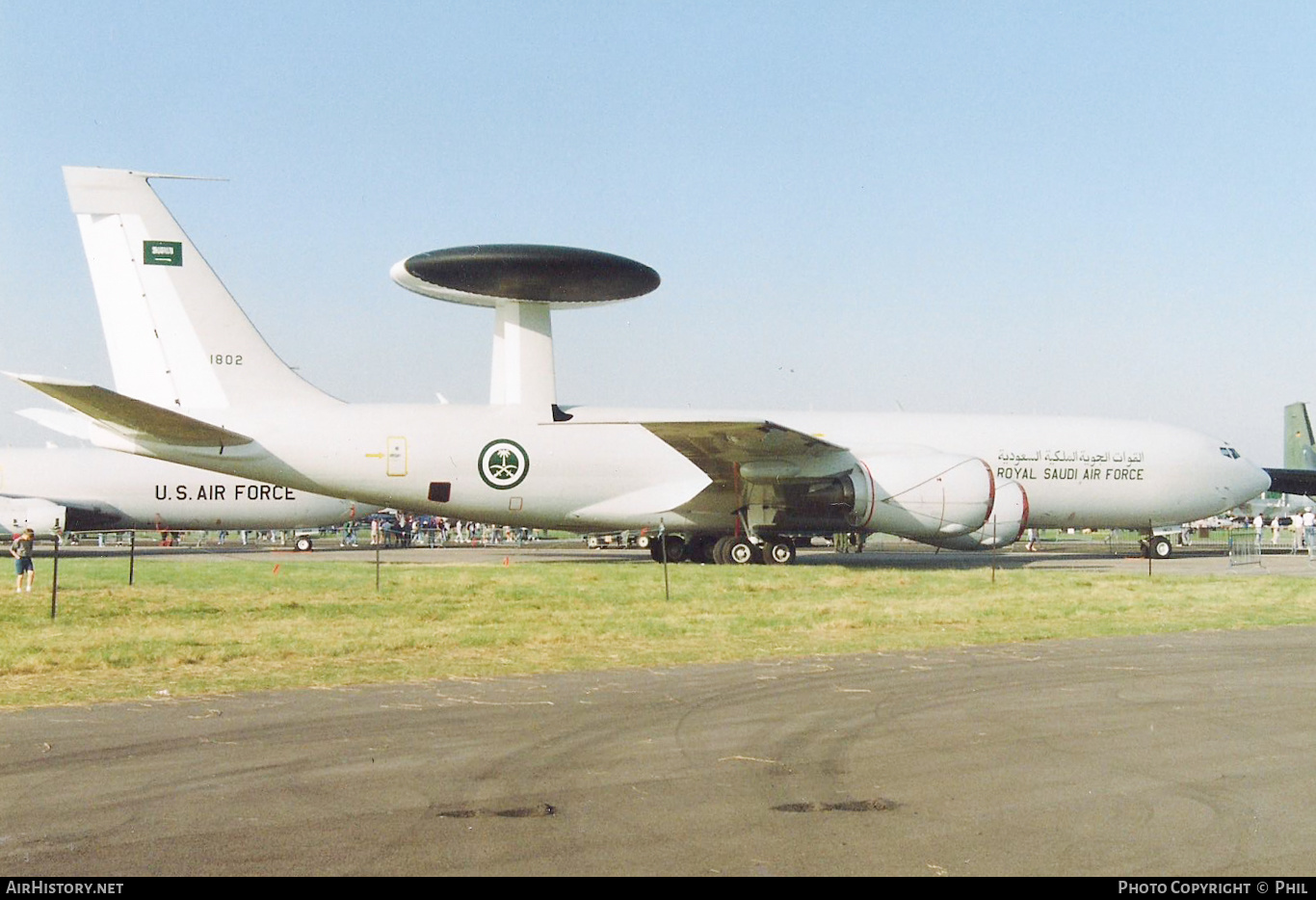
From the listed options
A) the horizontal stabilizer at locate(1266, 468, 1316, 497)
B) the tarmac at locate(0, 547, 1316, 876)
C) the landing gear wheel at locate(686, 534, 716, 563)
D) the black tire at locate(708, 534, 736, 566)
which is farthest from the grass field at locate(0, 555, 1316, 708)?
the horizontal stabilizer at locate(1266, 468, 1316, 497)

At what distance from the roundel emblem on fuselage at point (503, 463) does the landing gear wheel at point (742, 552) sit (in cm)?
522

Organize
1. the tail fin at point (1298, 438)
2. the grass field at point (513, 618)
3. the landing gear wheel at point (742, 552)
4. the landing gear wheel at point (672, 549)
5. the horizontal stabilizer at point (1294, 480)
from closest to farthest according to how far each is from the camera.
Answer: the grass field at point (513, 618) < the landing gear wheel at point (742, 552) < the landing gear wheel at point (672, 549) < the horizontal stabilizer at point (1294, 480) < the tail fin at point (1298, 438)

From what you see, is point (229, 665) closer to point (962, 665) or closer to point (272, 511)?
point (962, 665)

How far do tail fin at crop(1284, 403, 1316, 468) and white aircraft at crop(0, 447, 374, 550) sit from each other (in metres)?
78.7

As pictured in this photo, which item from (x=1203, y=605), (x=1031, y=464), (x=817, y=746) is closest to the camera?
(x=817, y=746)

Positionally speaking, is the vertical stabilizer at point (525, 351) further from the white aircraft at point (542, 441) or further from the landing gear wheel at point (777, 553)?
the landing gear wheel at point (777, 553)

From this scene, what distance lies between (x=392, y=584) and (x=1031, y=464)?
17.4m

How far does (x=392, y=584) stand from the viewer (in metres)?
21.4

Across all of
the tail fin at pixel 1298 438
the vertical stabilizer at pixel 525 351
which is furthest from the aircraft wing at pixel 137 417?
the tail fin at pixel 1298 438

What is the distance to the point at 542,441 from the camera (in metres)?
28.0

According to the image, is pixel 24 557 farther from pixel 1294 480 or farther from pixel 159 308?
pixel 1294 480

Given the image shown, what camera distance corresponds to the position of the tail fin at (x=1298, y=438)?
92.1 metres

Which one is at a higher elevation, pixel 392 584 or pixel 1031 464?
pixel 1031 464

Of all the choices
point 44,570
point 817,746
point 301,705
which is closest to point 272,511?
point 44,570
